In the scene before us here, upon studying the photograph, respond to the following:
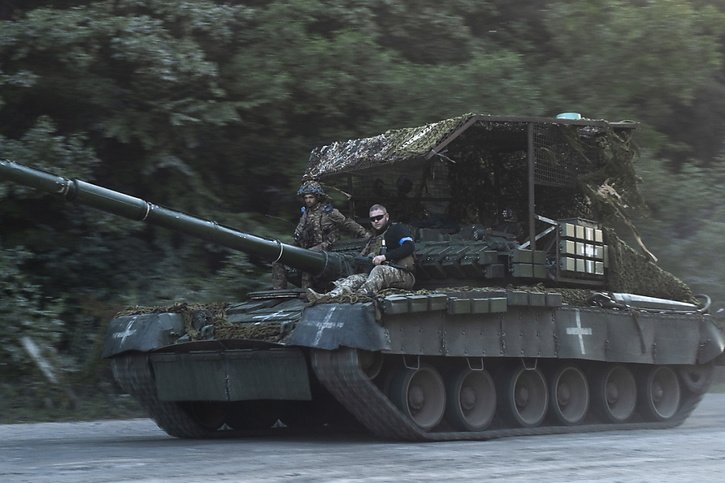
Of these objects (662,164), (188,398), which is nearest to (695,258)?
(662,164)

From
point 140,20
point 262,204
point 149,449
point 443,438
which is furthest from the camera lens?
point 262,204

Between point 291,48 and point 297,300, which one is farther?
point 291,48

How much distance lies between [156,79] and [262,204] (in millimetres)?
3417

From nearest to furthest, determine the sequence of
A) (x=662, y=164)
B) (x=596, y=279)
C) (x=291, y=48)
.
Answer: (x=596, y=279) → (x=291, y=48) → (x=662, y=164)

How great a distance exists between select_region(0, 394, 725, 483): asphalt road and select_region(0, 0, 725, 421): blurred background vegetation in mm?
4230

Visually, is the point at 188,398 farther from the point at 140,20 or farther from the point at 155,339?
the point at 140,20

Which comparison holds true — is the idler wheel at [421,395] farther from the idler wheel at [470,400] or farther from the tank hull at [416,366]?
the idler wheel at [470,400]

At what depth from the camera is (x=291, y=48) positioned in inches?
738

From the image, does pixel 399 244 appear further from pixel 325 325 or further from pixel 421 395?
pixel 325 325

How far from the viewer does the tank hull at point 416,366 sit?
36.9 feet

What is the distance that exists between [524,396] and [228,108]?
261 inches

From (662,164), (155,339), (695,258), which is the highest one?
(662,164)

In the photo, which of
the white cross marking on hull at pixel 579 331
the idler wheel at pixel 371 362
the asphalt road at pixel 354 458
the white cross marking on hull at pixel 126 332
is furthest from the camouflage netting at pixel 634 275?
the white cross marking on hull at pixel 126 332

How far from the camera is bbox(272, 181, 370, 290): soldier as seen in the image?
14000mm
